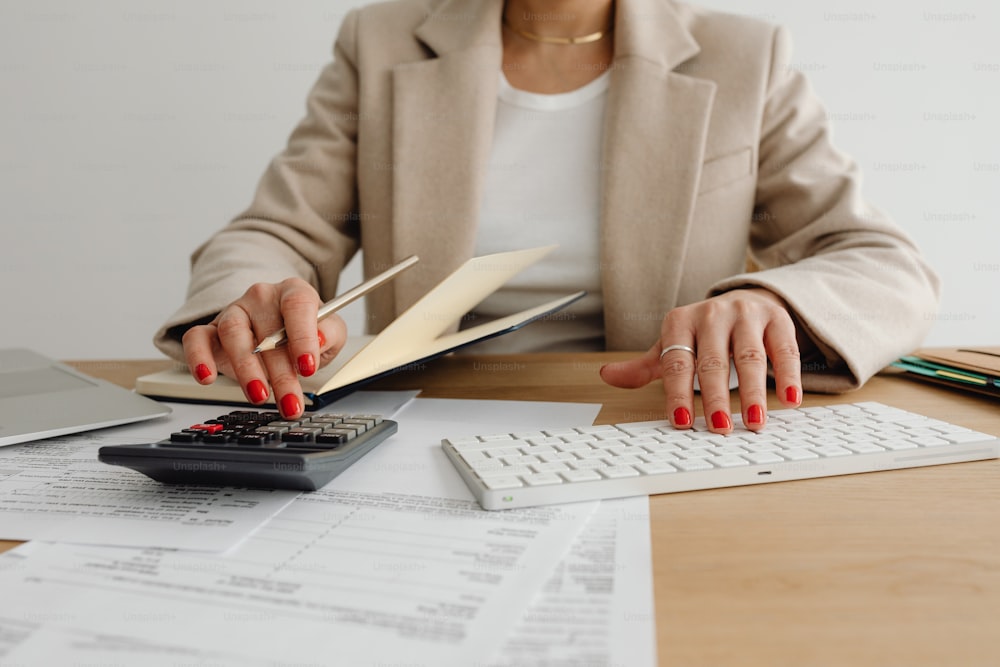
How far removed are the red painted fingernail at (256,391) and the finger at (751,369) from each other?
37cm

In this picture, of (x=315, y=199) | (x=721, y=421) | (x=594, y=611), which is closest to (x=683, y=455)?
(x=721, y=421)

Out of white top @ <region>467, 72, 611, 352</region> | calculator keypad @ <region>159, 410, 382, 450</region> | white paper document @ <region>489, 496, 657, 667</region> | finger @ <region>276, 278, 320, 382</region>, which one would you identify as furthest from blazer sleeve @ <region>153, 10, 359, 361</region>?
white paper document @ <region>489, 496, 657, 667</region>

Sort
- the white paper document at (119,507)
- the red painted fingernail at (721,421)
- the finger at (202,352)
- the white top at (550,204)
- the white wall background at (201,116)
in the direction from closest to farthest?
the white paper document at (119,507) → the red painted fingernail at (721,421) → the finger at (202,352) → the white top at (550,204) → the white wall background at (201,116)

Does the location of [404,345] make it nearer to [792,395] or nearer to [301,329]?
[301,329]

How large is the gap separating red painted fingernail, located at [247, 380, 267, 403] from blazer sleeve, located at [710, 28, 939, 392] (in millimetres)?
432

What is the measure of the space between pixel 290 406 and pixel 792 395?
0.38 meters

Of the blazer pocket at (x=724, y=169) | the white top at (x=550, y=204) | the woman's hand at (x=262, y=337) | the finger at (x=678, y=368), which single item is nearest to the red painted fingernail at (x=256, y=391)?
the woman's hand at (x=262, y=337)

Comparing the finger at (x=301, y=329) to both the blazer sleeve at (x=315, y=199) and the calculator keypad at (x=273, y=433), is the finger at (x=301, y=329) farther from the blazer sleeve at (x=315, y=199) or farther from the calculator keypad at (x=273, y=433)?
the blazer sleeve at (x=315, y=199)

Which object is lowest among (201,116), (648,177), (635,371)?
(635,371)

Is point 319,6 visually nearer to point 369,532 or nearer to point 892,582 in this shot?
point 369,532

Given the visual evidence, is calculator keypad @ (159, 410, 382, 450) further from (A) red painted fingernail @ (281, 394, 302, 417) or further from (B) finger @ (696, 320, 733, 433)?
(B) finger @ (696, 320, 733, 433)

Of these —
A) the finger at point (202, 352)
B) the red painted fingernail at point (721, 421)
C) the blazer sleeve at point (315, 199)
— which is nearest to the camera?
the red painted fingernail at point (721, 421)

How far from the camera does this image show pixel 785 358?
0.58 metres

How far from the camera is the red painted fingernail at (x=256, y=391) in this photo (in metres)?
0.57
